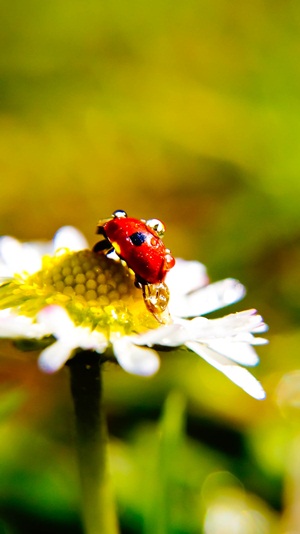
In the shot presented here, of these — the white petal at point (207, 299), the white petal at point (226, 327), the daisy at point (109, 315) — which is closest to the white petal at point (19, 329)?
the daisy at point (109, 315)

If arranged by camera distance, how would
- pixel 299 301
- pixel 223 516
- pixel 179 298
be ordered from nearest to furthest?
pixel 179 298 < pixel 223 516 < pixel 299 301

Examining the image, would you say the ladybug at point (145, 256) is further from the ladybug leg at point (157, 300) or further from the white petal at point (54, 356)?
the white petal at point (54, 356)

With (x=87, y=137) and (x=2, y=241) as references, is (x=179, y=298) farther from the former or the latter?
(x=87, y=137)

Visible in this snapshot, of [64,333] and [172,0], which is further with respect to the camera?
[172,0]

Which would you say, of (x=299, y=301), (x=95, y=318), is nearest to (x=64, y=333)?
(x=95, y=318)

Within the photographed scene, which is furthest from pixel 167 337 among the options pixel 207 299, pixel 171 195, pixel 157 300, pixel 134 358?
Result: pixel 171 195

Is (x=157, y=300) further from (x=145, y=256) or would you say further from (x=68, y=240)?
(x=68, y=240)
